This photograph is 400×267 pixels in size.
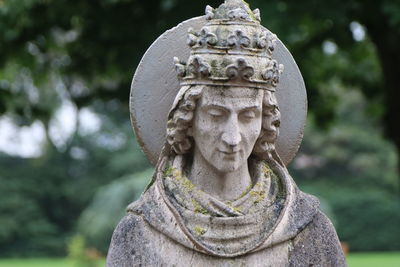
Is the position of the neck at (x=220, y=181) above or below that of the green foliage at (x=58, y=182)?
below

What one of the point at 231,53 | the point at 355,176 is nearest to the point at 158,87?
the point at 231,53

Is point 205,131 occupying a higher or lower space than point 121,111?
lower

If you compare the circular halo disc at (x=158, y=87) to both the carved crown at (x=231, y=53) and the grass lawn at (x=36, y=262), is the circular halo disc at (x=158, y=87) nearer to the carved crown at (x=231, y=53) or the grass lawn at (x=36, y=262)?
the carved crown at (x=231, y=53)

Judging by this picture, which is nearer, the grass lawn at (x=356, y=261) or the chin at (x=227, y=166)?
the chin at (x=227, y=166)

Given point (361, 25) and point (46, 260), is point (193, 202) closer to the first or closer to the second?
point (361, 25)

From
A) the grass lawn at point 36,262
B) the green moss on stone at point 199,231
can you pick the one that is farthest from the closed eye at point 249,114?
the grass lawn at point 36,262

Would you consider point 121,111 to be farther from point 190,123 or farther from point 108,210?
point 190,123

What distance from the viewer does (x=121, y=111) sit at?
40219 millimetres

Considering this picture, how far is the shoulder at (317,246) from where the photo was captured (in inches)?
212

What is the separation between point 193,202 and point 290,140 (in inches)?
33.9

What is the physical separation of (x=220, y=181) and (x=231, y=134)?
0.34 m

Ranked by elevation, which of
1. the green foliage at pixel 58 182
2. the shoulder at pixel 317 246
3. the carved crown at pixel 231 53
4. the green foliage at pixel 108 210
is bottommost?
the shoulder at pixel 317 246

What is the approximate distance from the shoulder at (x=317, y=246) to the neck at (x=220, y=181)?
0.39 m

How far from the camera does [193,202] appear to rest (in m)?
5.30
